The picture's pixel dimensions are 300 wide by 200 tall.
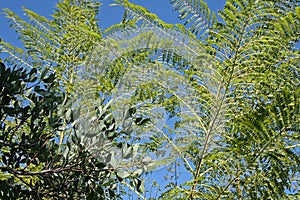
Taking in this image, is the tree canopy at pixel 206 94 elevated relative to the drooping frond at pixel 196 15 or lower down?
lower down

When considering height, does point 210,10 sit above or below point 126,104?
above

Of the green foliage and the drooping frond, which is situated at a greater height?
the drooping frond

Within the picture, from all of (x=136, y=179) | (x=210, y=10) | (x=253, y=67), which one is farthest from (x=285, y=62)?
(x=136, y=179)

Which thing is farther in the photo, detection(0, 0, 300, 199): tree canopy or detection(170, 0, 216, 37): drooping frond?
detection(170, 0, 216, 37): drooping frond

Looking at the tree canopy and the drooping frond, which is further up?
the drooping frond

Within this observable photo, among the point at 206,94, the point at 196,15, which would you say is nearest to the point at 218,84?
the point at 206,94

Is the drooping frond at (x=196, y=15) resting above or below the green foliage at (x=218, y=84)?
above

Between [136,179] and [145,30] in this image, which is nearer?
[136,179]

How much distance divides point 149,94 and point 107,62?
386mm

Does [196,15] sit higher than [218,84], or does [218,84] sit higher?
[196,15]

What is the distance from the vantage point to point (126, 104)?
8.65 feet

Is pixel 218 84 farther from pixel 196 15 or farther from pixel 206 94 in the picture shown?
pixel 196 15

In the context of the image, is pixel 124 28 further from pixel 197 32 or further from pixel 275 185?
pixel 275 185

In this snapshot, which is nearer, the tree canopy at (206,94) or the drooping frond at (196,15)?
the tree canopy at (206,94)
